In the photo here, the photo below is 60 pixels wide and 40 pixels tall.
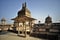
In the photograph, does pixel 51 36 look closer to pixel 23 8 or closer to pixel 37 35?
pixel 37 35

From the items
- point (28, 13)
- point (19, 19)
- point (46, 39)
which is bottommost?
point (46, 39)

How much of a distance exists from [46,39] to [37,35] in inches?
61.5

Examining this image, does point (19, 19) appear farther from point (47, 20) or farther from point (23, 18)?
point (47, 20)

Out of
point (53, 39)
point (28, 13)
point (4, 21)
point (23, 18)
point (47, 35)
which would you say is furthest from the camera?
point (4, 21)

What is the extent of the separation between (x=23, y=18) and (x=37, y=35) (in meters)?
2.38

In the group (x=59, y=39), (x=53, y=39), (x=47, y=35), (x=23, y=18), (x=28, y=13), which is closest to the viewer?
(x=59, y=39)

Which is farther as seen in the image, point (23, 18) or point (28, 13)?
point (28, 13)

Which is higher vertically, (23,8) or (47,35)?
(23,8)

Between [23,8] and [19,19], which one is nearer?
[19,19]

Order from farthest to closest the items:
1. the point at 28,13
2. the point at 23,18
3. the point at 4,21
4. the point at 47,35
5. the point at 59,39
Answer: the point at 4,21 < the point at 28,13 < the point at 23,18 < the point at 47,35 < the point at 59,39

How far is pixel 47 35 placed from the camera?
10.1 m

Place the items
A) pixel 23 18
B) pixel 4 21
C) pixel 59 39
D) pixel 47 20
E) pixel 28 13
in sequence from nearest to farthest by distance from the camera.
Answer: pixel 59 39
pixel 23 18
pixel 47 20
pixel 28 13
pixel 4 21

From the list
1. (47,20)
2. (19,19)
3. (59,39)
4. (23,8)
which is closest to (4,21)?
(23,8)

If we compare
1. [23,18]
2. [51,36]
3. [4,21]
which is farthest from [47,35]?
[4,21]
